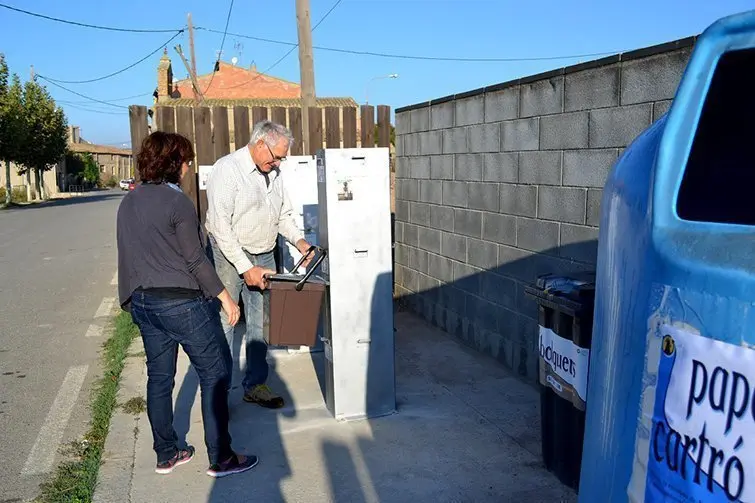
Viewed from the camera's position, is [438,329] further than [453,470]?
Yes

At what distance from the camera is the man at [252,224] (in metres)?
4.20

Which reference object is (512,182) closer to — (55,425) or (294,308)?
(294,308)

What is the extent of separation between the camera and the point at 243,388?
16.0 ft

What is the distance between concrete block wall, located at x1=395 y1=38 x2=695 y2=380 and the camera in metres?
4.12

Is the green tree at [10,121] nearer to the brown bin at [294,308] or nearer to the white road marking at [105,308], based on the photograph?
the white road marking at [105,308]

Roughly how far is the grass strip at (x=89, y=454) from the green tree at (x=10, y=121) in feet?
105

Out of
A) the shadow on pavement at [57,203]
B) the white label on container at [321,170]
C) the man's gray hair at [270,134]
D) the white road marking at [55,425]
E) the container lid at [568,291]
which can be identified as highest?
the man's gray hair at [270,134]

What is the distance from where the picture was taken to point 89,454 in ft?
13.2

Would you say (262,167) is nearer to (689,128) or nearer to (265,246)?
(265,246)

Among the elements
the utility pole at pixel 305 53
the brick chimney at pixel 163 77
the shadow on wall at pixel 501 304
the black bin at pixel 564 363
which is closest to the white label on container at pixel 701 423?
the black bin at pixel 564 363

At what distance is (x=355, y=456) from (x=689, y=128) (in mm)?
2959

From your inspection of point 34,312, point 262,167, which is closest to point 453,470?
point 262,167

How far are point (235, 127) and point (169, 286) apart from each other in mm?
4552

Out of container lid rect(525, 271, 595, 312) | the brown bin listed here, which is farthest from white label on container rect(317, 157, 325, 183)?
container lid rect(525, 271, 595, 312)
